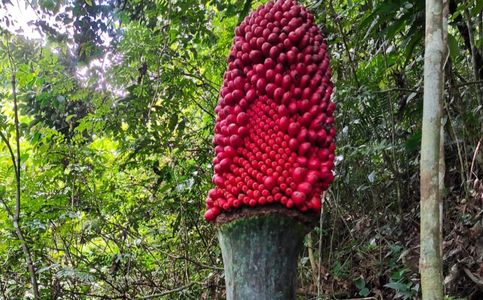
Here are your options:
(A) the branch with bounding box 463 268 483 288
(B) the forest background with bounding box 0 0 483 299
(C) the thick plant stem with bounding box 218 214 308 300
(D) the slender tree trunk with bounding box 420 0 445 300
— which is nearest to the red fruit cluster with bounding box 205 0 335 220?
(C) the thick plant stem with bounding box 218 214 308 300

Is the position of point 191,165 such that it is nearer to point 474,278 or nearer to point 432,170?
point 474,278

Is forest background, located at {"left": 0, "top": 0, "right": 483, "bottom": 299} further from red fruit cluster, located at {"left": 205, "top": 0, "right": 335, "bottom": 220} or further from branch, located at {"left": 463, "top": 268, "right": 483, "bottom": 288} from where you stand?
red fruit cluster, located at {"left": 205, "top": 0, "right": 335, "bottom": 220}

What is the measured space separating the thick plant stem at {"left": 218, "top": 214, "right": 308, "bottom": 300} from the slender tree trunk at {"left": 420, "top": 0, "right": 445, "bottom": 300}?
1.04ft

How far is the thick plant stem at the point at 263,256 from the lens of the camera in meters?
1.06

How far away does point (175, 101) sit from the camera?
168 inches

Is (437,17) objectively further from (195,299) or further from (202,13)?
(195,299)

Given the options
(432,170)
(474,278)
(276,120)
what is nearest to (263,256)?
(276,120)

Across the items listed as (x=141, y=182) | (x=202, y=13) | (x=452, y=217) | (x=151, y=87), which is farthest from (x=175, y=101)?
(x=452, y=217)

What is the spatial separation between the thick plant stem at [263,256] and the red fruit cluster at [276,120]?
0.05 metres

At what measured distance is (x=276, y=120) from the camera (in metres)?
1.18

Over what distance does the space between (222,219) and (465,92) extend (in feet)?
12.2

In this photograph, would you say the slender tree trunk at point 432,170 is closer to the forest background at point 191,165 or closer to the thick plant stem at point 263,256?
the thick plant stem at point 263,256

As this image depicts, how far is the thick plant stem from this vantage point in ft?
3.46

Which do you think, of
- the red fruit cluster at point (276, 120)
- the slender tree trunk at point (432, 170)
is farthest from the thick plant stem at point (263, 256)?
the slender tree trunk at point (432, 170)
